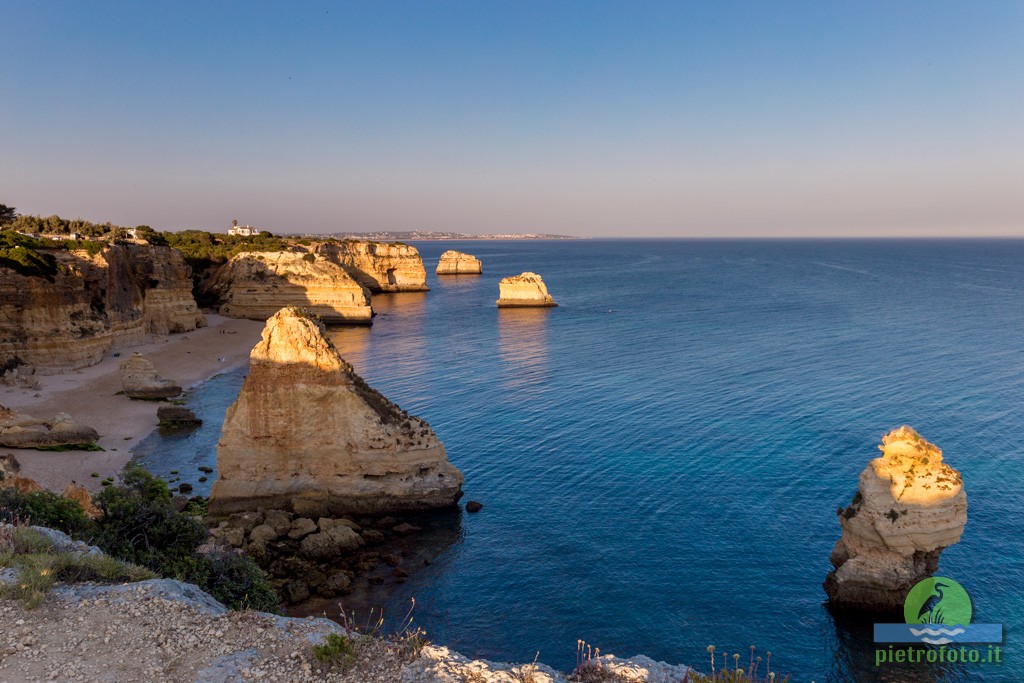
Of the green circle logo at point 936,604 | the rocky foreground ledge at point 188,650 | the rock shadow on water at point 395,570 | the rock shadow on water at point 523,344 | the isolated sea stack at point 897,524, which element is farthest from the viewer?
the rock shadow on water at point 523,344

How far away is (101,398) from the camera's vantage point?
48.3 meters

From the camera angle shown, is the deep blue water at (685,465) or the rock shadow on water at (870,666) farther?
the deep blue water at (685,465)

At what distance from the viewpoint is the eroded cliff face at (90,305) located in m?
49.6

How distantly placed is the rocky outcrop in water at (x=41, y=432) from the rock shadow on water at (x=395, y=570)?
2083 cm

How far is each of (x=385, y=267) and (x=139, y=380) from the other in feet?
295

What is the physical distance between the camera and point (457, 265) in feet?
615

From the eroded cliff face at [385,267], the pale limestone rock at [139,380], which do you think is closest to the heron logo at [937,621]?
the pale limestone rock at [139,380]

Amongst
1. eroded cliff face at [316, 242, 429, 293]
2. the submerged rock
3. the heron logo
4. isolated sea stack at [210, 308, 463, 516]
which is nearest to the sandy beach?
the submerged rock

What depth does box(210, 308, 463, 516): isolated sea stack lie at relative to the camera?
97.5ft

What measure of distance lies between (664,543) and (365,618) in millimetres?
12949

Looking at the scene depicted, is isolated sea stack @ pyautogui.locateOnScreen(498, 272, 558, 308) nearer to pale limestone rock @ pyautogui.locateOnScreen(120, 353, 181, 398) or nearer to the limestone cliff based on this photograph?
the limestone cliff

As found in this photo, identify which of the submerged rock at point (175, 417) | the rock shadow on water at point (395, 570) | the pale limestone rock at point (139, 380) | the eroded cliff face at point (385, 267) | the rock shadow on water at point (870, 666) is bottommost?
the rock shadow on water at point (870, 666)

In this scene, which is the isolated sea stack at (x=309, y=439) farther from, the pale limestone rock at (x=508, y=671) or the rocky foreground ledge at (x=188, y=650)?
the pale limestone rock at (x=508, y=671)

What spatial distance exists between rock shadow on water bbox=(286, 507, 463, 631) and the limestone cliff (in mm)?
65950
